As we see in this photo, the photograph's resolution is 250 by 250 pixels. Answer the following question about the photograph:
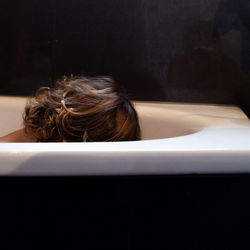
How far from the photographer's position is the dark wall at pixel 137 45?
4.65 feet

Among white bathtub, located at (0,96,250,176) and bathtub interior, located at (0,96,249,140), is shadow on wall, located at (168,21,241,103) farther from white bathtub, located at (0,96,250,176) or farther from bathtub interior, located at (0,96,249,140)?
white bathtub, located at (0,96,250,176)

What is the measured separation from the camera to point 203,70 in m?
1.45

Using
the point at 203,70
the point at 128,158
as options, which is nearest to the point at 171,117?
the point at 203,70

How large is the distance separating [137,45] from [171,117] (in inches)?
16.9

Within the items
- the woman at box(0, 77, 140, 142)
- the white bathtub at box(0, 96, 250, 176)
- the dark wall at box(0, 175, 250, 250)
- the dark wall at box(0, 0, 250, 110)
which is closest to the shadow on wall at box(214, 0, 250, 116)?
the dark wall at box(0, 0, 250, 110)

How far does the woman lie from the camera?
87 cm

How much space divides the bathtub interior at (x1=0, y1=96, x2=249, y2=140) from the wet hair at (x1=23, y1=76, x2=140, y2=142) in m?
0.19

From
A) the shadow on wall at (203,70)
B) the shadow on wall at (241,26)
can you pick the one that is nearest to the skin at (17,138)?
the shadow on wall at (203,70)

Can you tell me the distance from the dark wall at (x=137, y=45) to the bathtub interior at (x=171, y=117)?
13 cm

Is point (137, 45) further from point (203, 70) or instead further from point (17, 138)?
point (17, 138)

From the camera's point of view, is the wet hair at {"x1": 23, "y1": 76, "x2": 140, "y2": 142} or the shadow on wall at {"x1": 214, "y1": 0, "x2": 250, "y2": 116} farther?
the shadow on wall at {"x1": 214, "y1": 0, "x2": 250, "y2": 116}

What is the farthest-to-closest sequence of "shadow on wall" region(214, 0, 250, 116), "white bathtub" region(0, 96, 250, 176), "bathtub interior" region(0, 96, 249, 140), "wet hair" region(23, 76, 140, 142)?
"shadow on wall" region(214, 0, 250, 116) < "bathtub interior" region(0, 96, 249, 140) < "wet hair" region(23, 76, 140, 142) < "white bathtub" region(0, 96, 250, 176)

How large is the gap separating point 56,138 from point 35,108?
0.12 metres

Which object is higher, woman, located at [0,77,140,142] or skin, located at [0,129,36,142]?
woman, located at [0,77,140,142]
